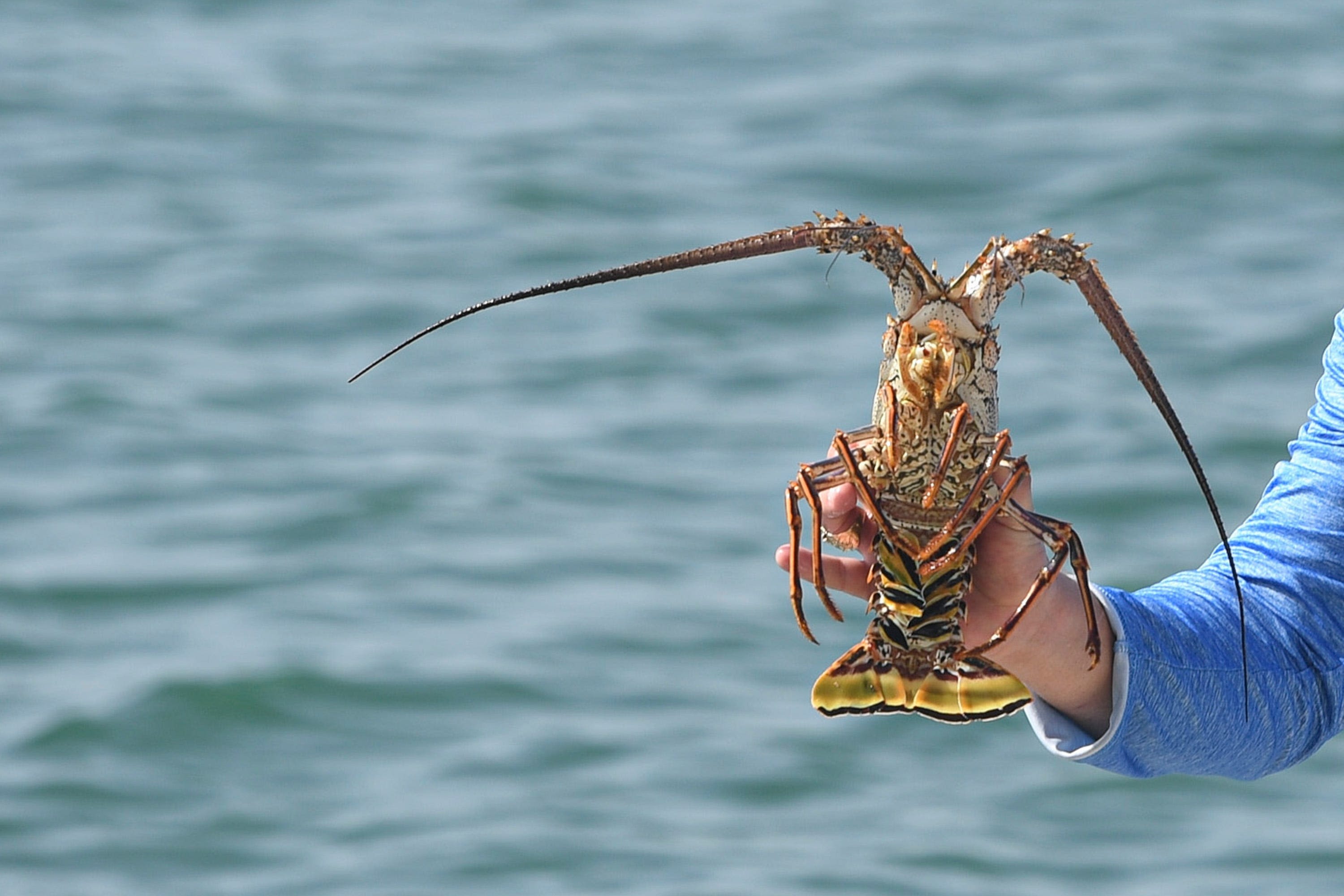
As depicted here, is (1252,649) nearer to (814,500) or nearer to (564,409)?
(814,500)

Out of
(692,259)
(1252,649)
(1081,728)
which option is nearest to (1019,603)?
(1081,728)

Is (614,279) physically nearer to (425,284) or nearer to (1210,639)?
(1210,639)

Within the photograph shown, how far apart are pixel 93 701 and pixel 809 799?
235 cm

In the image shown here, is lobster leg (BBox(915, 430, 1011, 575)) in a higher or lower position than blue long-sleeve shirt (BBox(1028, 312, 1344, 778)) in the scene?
higher

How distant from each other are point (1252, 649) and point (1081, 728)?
241 millimetres

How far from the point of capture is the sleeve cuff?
272 cm

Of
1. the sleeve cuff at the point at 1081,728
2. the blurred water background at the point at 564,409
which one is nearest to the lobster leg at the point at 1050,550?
the sleeve cuff at the point at 1081,728

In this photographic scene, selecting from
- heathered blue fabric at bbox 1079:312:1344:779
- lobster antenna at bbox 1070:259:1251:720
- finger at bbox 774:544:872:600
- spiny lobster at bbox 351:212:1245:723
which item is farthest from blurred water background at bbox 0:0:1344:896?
lobster antenna at bbox 1070:259:1251:720

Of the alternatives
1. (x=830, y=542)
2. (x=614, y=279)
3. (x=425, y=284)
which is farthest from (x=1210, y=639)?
(x=425, y=284)

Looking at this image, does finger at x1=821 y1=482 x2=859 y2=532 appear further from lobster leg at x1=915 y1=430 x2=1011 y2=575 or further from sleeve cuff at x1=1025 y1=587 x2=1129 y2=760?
sleeve cuff at x1=1025 y1=587 x2=1129 y2=760

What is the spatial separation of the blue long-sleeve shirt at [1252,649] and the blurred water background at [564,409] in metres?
3.66

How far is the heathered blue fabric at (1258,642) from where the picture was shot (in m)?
2.75

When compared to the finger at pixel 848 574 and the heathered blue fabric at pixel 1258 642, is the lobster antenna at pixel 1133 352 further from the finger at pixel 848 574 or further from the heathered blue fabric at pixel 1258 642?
the finger at pixel 848 574

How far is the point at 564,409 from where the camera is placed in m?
8.84
